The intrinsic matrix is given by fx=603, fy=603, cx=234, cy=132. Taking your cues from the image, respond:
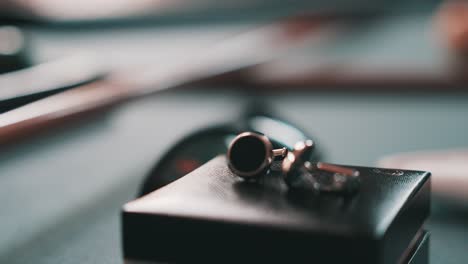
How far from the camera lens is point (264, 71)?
9.05 feet

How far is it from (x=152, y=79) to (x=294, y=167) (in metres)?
1.30

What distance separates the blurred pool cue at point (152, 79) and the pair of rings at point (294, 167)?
0.41 meters

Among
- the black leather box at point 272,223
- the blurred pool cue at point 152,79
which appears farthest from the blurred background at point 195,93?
the black leather box at point 272,223

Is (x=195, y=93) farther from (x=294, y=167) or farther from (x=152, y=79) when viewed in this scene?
(x=294, y=167)

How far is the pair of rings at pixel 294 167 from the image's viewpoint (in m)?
0.55

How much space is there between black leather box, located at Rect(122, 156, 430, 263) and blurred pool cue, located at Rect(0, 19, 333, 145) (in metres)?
0.40

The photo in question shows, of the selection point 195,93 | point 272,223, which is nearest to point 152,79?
point 195,93

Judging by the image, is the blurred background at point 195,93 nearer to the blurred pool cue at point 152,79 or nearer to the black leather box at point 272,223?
the blurred pool cue at point 152,79

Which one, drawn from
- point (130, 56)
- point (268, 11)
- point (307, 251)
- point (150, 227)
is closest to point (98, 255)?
point (150, 227)

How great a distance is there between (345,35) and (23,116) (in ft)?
9.42

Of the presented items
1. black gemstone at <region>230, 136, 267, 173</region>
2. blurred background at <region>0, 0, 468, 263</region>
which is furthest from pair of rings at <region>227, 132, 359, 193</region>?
blurred background at <region>0, 0, 468, 263</region>

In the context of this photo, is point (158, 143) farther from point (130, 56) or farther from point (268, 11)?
point (268, 11)

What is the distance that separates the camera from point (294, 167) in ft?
1.83

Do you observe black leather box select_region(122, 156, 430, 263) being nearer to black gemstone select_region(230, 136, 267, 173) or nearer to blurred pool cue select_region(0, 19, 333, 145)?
black gemstone select_region(230, 136, 267, 173)
